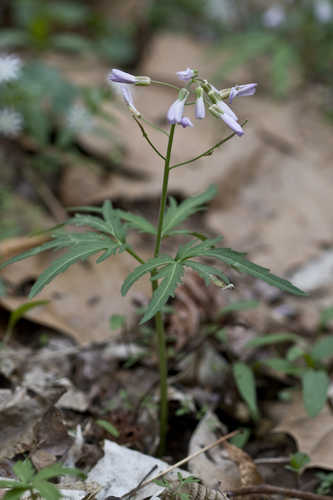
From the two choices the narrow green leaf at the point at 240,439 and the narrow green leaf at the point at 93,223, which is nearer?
the narrow green leaf at the point at 93,223

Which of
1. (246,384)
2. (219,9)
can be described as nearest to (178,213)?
(246,384)

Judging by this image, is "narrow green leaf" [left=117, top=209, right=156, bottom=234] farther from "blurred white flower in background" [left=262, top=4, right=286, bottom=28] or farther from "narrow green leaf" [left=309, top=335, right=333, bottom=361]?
"blurred white flower in background" [left=262, top=4, right=286, bottom=28]

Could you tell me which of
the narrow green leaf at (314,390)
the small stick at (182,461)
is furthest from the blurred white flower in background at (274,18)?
the small stick at (182,461)

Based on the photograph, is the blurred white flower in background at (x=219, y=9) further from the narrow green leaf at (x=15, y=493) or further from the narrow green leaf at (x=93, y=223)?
the narrow green leaf at (x=15, y=493)

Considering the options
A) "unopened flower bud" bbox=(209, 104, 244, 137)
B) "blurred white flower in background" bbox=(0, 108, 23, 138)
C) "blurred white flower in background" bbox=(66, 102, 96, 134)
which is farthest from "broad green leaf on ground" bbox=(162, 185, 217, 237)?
"blurred white flower in background" bbox=(66, 102, 96, 134)

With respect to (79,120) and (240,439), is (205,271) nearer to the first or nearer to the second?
(240,439)

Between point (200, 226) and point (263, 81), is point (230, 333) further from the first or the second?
point (263, 81)
